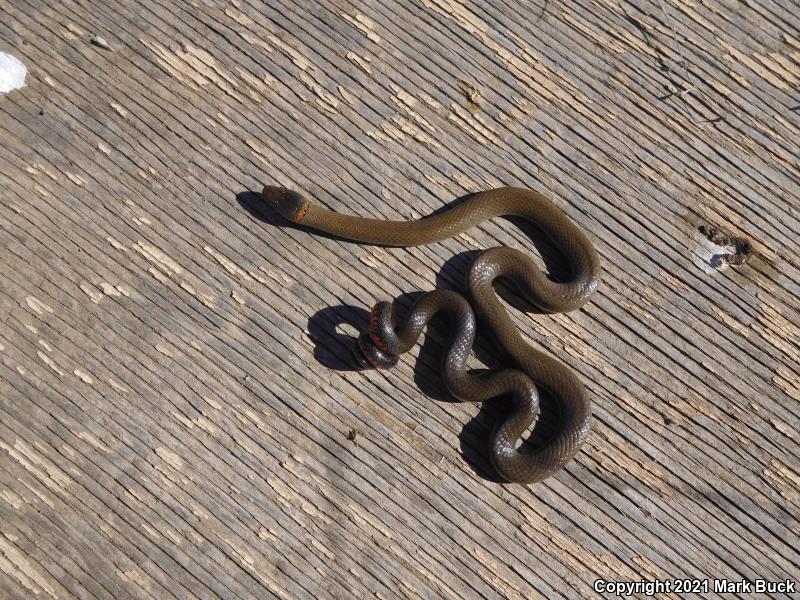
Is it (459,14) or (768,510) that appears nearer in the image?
(768,510)

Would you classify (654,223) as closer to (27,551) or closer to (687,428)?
(687,428)

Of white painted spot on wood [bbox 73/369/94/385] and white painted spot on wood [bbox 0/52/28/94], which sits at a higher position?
white painted spot on wood [bbox 0/52/28/94]

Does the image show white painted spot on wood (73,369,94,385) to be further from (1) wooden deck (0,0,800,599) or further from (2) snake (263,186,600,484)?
(2) snake (263,186,600,484)

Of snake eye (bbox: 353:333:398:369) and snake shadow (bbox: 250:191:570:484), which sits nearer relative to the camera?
snake eye (bbox: 353:333:398:369)

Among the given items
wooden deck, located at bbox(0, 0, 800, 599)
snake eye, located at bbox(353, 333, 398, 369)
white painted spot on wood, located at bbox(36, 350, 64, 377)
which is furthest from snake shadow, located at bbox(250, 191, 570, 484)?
white painted spot on wood, located at bbox(36, 350, 64, 377)


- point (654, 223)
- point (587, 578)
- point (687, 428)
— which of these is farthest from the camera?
point (654, 223)

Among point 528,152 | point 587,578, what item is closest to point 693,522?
point 587,578

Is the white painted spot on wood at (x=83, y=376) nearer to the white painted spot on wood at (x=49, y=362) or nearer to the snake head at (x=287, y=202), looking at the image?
the white painted spot on wood at (x=49, y=362)
